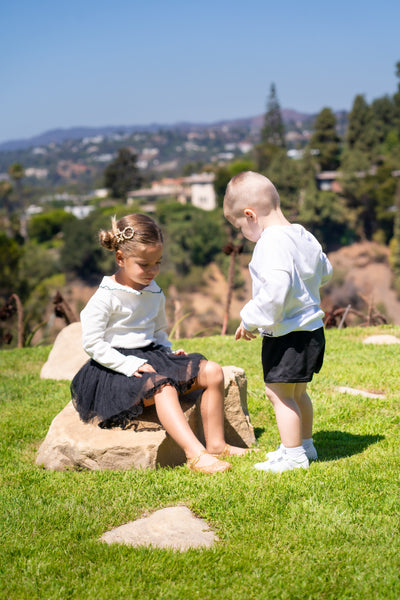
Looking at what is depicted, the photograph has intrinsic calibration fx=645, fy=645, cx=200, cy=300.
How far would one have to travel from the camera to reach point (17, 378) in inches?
259

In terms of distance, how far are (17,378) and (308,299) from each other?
406 centimetres

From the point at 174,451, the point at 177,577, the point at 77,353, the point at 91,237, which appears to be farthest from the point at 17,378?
the point at 91,237

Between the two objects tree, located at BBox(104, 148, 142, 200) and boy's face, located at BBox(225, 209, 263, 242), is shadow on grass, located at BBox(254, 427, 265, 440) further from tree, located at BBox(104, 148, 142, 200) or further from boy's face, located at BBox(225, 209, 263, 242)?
tree, located at BBox(104, 148, 142, 200)

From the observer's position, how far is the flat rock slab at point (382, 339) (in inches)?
289

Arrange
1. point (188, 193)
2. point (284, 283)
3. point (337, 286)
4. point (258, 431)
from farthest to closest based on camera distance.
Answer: point (188, 193), point (337, 286), point (258, 431), point (284, 283)

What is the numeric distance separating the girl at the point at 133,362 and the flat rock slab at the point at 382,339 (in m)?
3.92

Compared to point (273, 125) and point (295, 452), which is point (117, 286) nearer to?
point (295, 452)

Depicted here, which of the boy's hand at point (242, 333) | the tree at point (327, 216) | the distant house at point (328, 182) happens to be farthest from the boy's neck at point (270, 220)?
the distant house at point (328, 182)

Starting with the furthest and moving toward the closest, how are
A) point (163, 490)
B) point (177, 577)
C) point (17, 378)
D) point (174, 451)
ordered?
point (17, 378), point (174, 451), point (163, 490), point (177, 577)

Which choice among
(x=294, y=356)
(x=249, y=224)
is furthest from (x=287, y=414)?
(x=249, y=224)

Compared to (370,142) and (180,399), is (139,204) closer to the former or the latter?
(370,142)

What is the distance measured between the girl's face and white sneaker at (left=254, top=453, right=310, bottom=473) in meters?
1.29

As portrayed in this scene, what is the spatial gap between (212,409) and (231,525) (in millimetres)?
1059

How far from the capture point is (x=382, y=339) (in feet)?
24.3
